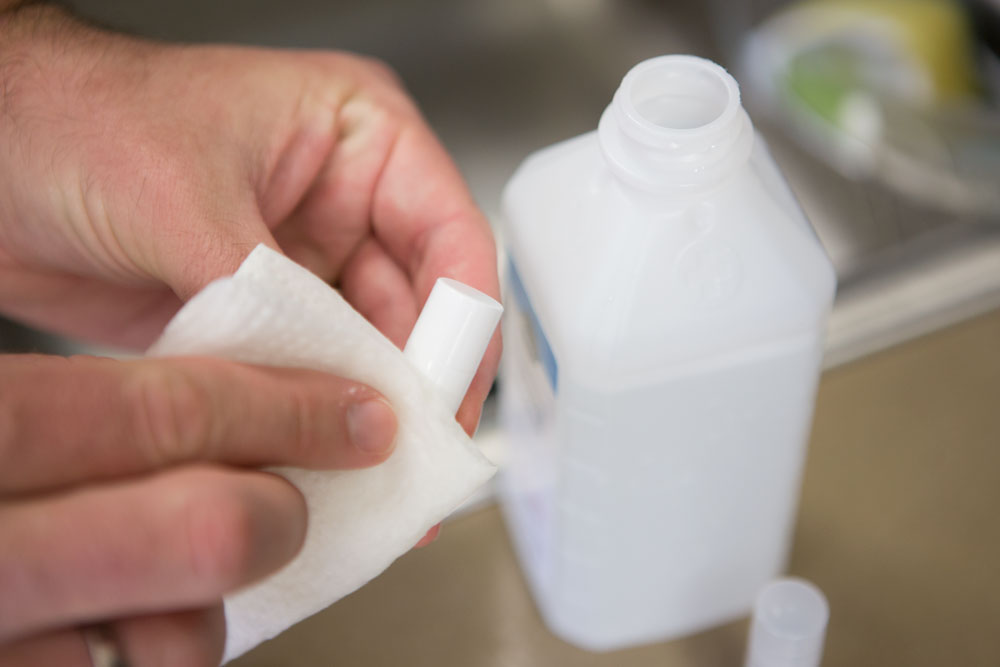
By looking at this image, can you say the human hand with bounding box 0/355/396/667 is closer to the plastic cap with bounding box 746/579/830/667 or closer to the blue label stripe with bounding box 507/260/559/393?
the blue label stripe with bounding box 507/260/559/393

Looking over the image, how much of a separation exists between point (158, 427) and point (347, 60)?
0.99 ft

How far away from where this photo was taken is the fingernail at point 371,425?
1.01 ft

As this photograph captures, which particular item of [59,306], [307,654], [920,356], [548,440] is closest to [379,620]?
[307,654]

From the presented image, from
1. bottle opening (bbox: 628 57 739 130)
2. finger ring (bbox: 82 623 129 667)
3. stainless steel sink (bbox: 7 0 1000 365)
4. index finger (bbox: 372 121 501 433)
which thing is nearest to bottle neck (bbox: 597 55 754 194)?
bottle opening (bbox: 628 57 739 130)

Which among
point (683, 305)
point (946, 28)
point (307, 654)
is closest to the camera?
point (683, 305)

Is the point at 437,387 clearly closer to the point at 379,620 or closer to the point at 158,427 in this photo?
the point at 158,427

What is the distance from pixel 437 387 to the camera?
→ 34cm

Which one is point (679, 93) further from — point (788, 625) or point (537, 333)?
point (788, 625)

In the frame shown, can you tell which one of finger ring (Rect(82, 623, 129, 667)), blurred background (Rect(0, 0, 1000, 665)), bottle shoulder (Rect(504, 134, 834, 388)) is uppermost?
bottle shoulder (Rect(504, 134, 834, 388))

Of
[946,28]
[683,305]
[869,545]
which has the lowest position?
[869,545]

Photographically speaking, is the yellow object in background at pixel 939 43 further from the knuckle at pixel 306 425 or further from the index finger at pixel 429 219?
the knuckle at pixel 306 425

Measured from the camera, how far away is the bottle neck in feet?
1.11

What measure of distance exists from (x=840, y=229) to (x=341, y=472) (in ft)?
1.67

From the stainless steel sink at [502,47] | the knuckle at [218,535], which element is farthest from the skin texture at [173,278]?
the stainless steel sink at [502,47]
